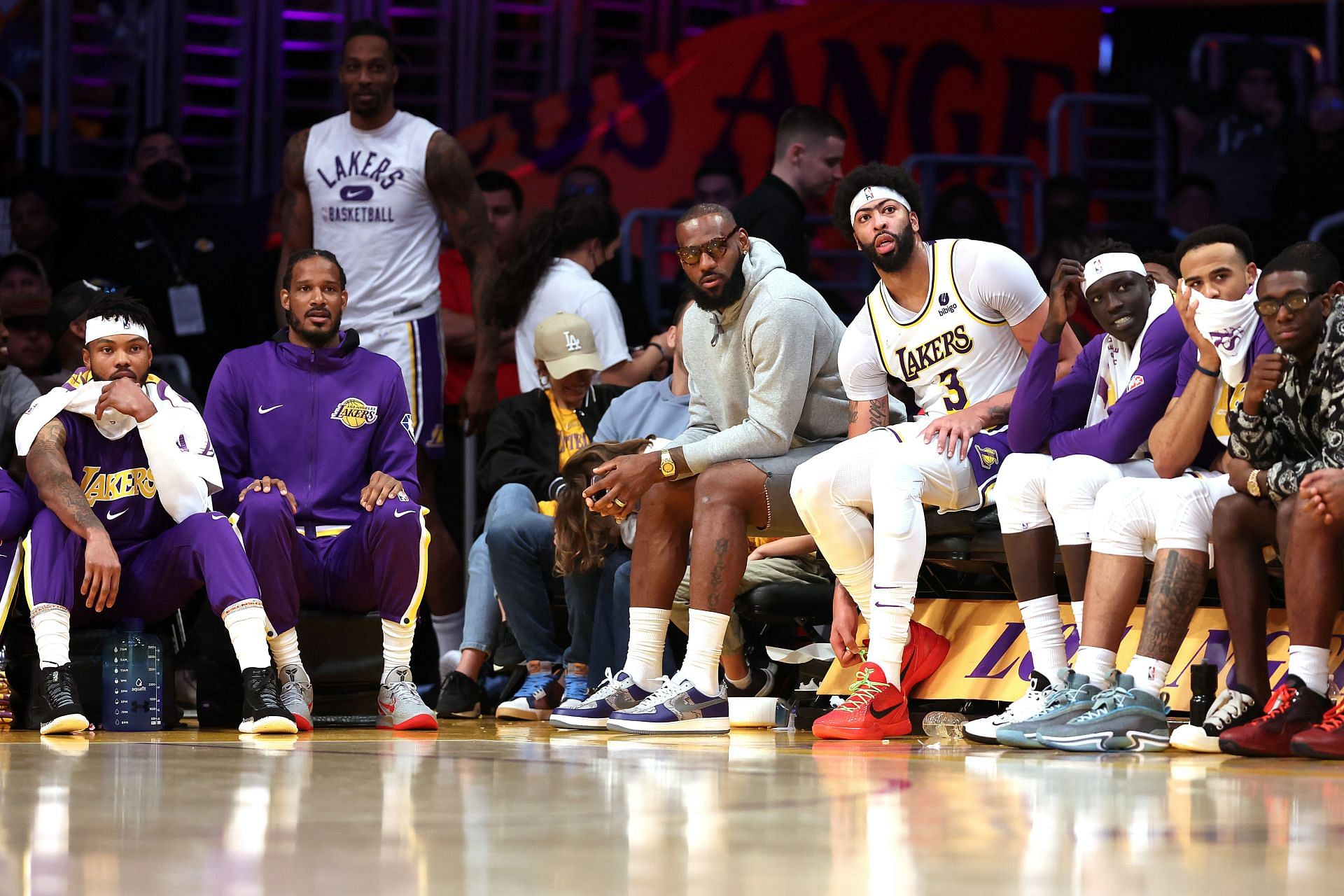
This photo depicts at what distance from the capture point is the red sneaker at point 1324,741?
4.02 metres

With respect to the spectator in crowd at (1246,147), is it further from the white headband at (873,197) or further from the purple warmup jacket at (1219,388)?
the purple warmup jacket at (1219,388)

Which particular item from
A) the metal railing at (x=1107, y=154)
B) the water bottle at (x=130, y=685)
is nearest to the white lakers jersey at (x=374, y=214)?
the water bottle at (x=130, y=685)

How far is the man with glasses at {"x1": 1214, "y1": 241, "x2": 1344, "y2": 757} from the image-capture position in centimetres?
421

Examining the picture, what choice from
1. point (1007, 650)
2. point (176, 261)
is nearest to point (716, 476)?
point (1007, 650)

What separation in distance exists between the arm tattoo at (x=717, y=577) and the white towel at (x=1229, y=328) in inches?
59.4

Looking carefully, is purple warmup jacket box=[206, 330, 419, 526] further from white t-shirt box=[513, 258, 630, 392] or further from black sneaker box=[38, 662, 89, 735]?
white t-shirt box=[513, 258, 630, 392]

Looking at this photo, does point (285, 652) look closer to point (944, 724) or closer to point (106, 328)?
point (106, 328)

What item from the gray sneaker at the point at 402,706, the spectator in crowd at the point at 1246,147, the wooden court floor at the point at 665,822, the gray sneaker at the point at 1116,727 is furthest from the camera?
the spectator in crowd at the point at 1246,147

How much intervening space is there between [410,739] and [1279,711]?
2367 mm

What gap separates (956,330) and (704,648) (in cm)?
124

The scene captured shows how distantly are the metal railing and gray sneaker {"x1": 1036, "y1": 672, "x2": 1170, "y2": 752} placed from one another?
21.3 ft

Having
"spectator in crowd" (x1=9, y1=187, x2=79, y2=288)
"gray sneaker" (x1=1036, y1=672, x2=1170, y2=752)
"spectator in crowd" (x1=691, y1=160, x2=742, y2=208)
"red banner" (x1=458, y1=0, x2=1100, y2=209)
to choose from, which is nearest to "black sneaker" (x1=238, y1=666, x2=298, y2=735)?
"gray sneaker" (x1=1036, y1=672, x2=1170, y2=752)

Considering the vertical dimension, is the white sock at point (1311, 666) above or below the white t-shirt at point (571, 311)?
below

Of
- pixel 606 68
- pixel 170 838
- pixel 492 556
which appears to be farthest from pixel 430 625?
pixel 170 838
